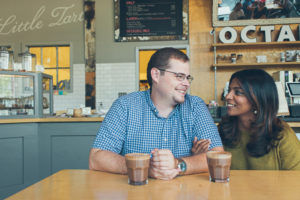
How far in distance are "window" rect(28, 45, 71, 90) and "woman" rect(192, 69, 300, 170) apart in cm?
414

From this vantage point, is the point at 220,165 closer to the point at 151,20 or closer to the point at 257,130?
the point at 257,130

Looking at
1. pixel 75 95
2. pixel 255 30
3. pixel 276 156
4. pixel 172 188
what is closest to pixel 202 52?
pixel 255 30

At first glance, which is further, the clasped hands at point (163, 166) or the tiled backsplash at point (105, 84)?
the tiled backsplash at point (105, 84)

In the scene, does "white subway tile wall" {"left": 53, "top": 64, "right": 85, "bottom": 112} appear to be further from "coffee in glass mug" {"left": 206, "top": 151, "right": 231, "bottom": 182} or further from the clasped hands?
"coffee in glass mug" {"left": 206, "top": 151, "right": 231, "bottom": 182}

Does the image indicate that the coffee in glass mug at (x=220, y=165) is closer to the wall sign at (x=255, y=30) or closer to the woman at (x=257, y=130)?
the woman at (x=257, y=130)

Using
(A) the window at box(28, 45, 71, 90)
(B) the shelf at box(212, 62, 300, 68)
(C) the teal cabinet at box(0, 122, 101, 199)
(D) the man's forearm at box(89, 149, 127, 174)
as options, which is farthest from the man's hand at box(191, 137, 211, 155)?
(A) the window at box(28, 45, 71, 90)

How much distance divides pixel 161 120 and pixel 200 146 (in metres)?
0.27

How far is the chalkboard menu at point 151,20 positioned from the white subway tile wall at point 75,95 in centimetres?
112

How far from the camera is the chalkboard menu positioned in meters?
4.86

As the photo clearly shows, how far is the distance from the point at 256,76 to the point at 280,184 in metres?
0.77

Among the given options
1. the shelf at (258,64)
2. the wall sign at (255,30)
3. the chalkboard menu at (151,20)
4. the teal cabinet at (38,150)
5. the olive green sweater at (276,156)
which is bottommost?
the teal cabinet at (38,150)

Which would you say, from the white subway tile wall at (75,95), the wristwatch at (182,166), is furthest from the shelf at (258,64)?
the wristwatch at (182,166)

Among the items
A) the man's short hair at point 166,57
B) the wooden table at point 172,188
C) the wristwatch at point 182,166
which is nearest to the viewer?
the wooden table at point 172,188

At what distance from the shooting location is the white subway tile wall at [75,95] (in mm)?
5105
